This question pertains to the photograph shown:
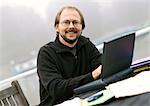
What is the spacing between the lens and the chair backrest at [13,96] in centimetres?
171

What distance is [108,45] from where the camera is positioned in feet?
4.67

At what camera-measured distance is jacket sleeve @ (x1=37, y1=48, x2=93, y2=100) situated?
164 centimetres

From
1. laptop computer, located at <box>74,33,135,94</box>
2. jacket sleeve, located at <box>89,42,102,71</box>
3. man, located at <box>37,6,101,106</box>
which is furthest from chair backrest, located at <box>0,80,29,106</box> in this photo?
jacket sleeve, located at <box>89,42,102,71</box>

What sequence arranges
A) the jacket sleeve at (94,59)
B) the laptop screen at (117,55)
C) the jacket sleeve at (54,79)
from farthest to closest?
the jacket sleeve at (94,59)
the jacket sleeve at (54,79)
the laptop screen at (117,55)

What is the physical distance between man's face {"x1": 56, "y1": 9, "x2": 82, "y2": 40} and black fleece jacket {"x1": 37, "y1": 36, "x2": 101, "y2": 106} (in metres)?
0.07

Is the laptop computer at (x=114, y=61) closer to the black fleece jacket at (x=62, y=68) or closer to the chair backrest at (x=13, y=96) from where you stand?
the black fleece jacket at (x=62, y=68)

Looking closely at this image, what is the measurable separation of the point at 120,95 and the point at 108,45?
233 mm

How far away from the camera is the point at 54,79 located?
1.68 metres

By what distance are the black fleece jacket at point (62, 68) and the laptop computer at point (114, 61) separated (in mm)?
112

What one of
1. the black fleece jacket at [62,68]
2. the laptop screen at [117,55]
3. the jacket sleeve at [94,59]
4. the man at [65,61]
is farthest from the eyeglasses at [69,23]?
the laptop screen at [117,55]

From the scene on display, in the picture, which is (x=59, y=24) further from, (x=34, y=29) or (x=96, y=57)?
(x=34, y=29)

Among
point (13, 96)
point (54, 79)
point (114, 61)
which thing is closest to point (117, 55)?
point (114, 61)

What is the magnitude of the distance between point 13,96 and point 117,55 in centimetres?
64

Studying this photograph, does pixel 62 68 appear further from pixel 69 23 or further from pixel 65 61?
pixel 69 23
